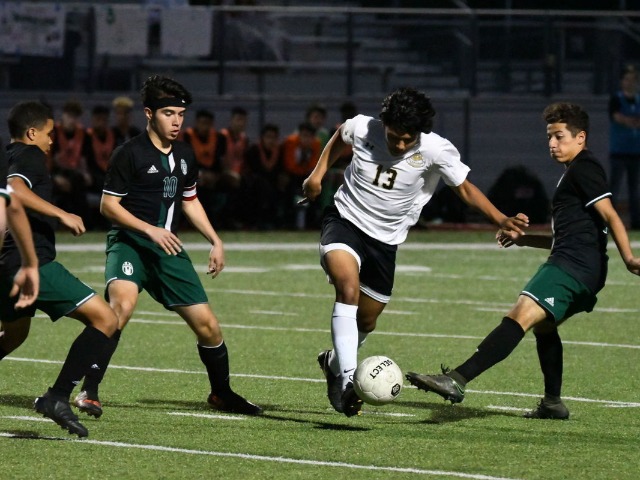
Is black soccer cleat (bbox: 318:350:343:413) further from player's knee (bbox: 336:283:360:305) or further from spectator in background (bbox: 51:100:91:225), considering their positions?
spectator in background (bbox: 51:100:91:225)

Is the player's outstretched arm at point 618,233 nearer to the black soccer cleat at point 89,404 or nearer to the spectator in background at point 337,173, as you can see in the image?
the black soccer cleat at point 89,404

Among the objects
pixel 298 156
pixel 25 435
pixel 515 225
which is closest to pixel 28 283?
pixel 25 435

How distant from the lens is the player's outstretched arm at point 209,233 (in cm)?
802

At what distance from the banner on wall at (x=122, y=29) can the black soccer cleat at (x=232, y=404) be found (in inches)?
594

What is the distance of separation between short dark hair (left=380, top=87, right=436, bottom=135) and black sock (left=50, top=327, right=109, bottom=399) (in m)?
1.94

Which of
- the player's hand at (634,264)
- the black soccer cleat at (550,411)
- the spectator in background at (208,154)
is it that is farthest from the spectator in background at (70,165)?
the player's hand at (634,264)

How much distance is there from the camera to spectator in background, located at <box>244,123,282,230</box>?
2147 centimetres

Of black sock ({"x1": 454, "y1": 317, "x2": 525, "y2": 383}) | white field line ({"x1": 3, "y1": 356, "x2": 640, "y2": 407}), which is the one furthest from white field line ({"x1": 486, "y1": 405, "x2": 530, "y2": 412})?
black sock ({"x1": 454, "y1": 317, "x2": 525, "y2": 383})

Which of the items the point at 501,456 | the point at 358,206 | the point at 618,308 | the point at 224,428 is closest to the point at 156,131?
the point at 358,206

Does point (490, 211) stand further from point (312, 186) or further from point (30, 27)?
point (30, 27)

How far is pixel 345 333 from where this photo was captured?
25.8 ft

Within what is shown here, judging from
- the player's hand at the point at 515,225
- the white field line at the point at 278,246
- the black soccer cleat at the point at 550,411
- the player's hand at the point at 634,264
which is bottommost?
the white field line at the point at 278,246

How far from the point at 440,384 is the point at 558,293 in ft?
2.89

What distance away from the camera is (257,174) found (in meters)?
21.6
